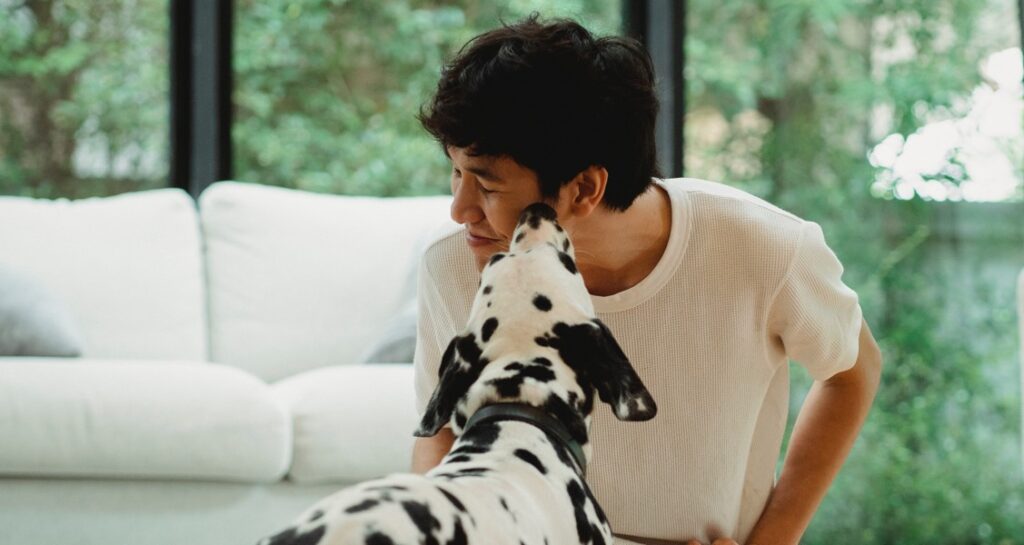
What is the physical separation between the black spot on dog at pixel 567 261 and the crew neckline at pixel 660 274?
188 mm

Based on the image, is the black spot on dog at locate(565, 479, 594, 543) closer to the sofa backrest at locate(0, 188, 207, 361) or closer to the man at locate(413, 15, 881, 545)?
the man at locate(413, 15, 881, 545)

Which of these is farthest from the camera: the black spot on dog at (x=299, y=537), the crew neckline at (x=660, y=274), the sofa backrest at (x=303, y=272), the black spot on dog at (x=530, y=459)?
the sofa backrest at (x=303, y=272)

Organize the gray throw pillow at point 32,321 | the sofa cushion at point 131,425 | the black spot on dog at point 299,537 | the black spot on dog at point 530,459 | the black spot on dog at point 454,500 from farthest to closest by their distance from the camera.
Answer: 1. the gray throw pillow at point 32,321
2. the sofa cushion at point 131,425
3. the black spot on dog at point 530,459
4. the black spot on dog at point 454,500
5. the black spot on dog at point 299,537

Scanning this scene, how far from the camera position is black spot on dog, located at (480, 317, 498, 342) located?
4.14 ft

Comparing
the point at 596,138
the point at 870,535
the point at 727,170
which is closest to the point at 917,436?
the point at 870,535

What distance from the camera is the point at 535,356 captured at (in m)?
1.23

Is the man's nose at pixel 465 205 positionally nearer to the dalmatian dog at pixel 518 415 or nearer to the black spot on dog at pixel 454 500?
the dalmatian dog at pixel 518 415

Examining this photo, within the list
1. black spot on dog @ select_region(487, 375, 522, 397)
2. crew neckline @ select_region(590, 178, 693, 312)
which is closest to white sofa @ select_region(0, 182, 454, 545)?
crew neckline @ select_region(590, 178, 693, 312)

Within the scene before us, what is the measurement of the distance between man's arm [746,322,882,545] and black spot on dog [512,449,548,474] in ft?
2.08

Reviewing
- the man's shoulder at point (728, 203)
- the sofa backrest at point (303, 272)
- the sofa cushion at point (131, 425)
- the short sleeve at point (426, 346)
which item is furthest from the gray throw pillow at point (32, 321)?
the man's shoulder at point (728, 203)

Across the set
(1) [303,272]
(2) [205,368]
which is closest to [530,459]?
(2) [205,368]

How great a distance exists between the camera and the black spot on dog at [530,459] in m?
1.12

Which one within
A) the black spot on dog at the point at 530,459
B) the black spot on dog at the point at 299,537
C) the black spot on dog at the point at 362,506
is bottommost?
the black spot on dog at the point at 530,459

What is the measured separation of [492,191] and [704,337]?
36 centimetres
